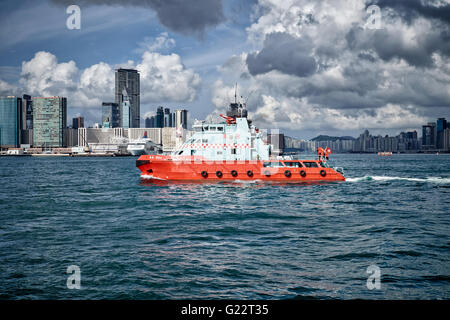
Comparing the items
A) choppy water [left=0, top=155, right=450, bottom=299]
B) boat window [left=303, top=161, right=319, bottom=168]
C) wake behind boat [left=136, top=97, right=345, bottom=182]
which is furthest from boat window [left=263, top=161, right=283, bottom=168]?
choppy water [left=0, top=155, right=450, bottom=299]

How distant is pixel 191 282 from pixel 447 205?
66.7ft

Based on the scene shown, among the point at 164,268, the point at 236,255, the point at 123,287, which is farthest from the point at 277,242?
the point at 123,287

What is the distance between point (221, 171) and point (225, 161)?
107 cm

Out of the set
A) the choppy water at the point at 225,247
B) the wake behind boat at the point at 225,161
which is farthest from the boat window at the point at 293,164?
the choppy water at the point at 225,247

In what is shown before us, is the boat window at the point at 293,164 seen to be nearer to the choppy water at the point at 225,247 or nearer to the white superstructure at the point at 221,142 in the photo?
the white superstructure at the point at 221,142

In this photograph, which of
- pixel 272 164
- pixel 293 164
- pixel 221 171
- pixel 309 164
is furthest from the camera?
pixel 293 164

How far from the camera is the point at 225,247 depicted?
11906 millimetres

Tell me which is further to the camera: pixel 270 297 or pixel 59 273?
pixel 59 273

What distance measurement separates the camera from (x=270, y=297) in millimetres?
7777

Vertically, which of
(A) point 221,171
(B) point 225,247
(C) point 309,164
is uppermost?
(C) point 309,164

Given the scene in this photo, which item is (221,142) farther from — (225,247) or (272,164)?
(225,247)

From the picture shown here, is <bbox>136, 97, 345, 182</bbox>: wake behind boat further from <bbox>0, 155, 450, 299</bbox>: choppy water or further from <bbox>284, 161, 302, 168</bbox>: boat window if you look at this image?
<bbox>0, 155, 450, 299</bbox>: choppy water

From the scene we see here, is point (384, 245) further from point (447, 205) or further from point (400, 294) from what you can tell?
point (447, 205)

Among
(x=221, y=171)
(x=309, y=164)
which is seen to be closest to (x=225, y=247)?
(x=221, y=171)
